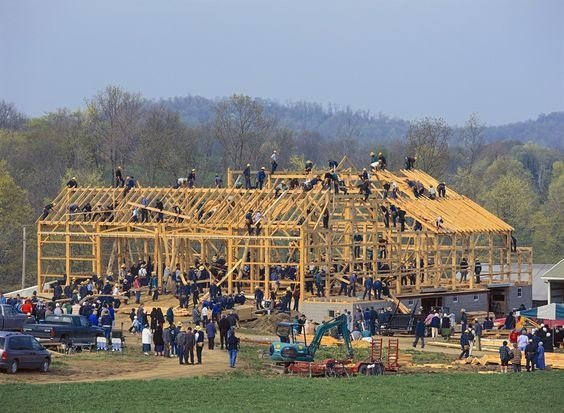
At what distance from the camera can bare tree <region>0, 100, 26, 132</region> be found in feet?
557

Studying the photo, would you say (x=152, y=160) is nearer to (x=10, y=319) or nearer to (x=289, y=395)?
(x=10, y=319)

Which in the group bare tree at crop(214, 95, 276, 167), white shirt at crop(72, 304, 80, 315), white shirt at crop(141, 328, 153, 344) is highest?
bare tree at crop(214, 95, 276, 167)

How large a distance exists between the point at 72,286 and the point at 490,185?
254 feet

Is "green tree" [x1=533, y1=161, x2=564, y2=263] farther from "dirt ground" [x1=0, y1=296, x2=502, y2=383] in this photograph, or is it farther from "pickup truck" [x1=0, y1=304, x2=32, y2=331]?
"pickup truck" [x1=0, y1=304, x2=32, y2=331]

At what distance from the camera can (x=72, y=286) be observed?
66.1 metres

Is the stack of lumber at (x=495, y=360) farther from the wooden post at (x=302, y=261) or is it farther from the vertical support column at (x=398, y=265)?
the vertical support column at (x=398, y=265)

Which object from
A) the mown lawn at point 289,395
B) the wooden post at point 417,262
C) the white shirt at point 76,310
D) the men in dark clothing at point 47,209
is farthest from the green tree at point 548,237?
the mown lawn at point 289,395

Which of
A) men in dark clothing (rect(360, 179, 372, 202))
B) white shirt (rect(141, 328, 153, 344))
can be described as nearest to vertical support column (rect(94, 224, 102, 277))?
men in dark clothing (rect(360, 179, 372, 202))

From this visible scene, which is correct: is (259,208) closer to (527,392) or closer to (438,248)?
(438,248)

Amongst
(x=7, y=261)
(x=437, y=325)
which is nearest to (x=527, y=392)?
(x=437, y=325)

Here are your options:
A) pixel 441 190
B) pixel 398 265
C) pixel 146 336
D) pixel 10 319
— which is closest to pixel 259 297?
pixel 398 265

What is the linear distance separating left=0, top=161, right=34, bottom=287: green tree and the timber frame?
61.1ft

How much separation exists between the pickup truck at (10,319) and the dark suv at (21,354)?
7.11m

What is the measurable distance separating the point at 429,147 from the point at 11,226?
3389cm
